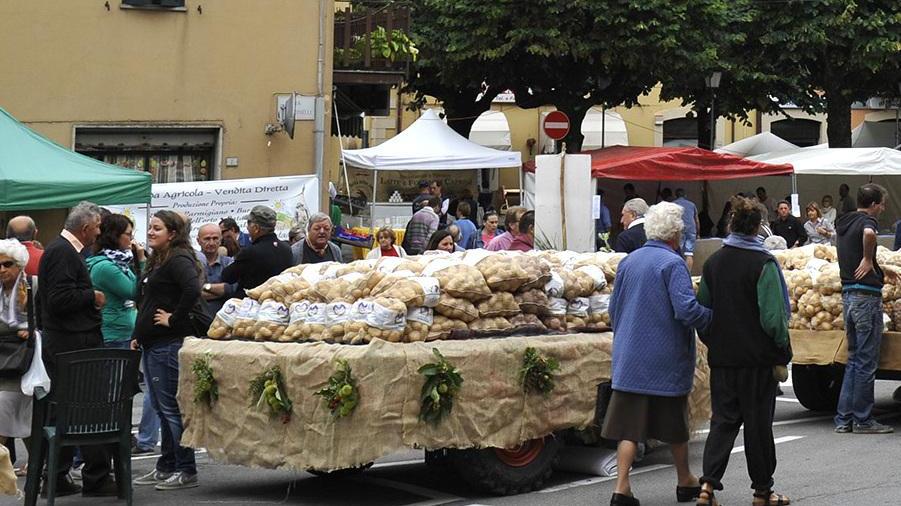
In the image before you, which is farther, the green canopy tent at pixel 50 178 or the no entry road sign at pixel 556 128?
the no entry road sign at pixel 556 128

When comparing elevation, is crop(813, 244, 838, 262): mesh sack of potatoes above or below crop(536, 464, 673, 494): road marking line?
above

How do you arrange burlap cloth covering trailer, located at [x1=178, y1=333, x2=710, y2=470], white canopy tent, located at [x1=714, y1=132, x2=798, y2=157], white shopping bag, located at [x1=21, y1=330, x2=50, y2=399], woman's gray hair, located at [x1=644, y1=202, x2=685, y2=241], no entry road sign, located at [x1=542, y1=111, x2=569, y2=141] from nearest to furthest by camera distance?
woman's gray hair, located at [x1=644, y1=202, x2=685, y2=241] → burlap cloth covering trailer, located at [x1=178, y1=333, x2=710, y2=470] → white shopping bag, located at [x1=21, y1=330, x2=50, y2=399] → no entry road sign, located at [x1=542, y1=111, x2=569, y2=141] → white canopy tent, located at [x1=714, y1=132, x2=798, y2=157]

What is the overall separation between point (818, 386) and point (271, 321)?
536 cm

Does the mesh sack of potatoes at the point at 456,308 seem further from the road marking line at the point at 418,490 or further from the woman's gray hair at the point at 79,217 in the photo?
the woman's gray hair at the point at 79,217

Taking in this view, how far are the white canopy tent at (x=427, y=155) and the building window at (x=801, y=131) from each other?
23.2 m

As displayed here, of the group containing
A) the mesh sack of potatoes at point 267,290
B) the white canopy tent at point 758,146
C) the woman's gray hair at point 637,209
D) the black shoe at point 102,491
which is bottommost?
the black shoe at point 102,491

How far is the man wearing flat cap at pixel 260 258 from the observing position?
11.0 meters

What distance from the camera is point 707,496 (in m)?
8.33

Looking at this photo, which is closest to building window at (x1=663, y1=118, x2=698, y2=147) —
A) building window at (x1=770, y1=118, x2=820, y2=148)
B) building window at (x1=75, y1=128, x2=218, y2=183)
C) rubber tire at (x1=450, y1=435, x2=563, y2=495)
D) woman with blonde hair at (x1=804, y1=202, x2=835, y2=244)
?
building window at (x1=770, y1=118, x2=820, y2=148)

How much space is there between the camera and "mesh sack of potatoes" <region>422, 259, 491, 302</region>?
8.95 metres

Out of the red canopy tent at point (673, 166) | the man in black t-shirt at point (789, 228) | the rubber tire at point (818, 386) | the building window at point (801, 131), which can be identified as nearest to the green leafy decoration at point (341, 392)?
the rubber tire at point (818, 386)

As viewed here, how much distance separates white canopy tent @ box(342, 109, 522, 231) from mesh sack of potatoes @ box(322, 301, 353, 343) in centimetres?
1698

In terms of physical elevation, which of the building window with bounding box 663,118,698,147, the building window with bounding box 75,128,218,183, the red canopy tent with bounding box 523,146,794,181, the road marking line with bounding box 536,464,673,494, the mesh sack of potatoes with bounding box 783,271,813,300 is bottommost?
the road marking line with bounding box 536,464,673,494

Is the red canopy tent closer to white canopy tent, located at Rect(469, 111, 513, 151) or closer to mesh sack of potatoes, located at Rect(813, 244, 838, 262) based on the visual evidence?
mesh sack of potatoes, located at Rect(813, 244, 838, 262)
